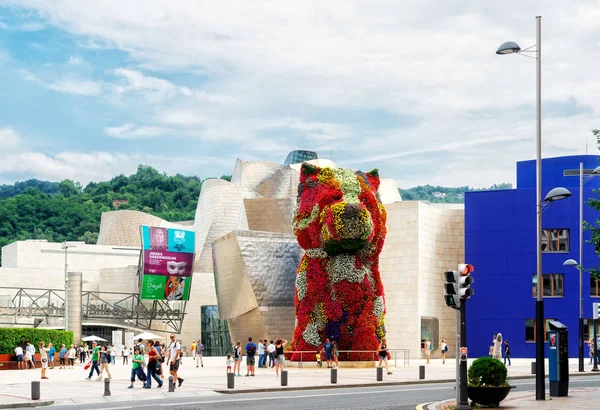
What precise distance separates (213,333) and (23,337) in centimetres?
3069

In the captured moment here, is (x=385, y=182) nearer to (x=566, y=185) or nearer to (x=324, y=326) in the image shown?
(x=566, y=185)

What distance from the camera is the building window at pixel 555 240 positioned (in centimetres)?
6225

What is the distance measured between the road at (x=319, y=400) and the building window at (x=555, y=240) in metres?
32.1

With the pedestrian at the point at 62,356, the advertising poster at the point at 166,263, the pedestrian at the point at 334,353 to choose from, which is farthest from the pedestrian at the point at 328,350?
the advertising poster at the point at 166,263

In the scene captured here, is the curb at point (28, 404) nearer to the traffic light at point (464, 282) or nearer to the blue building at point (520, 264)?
the traffic light at point (464, 282)

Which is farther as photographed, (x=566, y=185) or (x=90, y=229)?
(x=90, y=229)

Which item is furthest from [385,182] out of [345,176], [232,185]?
[345,176]

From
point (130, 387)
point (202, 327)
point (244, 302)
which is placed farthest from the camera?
point (202, 327)

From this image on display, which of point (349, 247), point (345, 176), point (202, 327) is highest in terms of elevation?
point (345, 176)

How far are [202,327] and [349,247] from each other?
43.6 m

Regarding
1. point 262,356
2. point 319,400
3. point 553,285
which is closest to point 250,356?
point 262,356

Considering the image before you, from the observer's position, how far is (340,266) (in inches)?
1731

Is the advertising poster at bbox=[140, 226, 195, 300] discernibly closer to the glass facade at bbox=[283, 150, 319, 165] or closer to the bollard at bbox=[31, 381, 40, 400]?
the glass facade at bbox=[283, 150, 319, 165]

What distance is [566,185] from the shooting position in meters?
65.0
